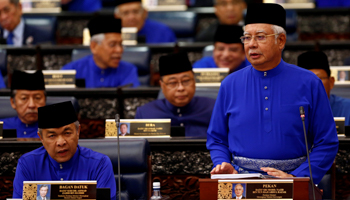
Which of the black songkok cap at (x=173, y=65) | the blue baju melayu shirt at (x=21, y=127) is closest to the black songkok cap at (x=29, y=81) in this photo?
the blue baju melayu shirt at (x=21, y=127)

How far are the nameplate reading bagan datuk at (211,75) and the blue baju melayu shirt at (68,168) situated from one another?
2054 mm

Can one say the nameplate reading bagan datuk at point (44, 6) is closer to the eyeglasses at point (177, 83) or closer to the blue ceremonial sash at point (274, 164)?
the eyeglasses at point (177, 83)

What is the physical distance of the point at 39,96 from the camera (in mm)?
4477

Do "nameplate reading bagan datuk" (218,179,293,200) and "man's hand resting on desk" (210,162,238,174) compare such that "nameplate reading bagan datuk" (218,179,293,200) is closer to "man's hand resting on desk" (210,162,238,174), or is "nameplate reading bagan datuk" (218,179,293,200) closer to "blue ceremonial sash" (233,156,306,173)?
"man's hand resting on desk" (210,162,238,174)

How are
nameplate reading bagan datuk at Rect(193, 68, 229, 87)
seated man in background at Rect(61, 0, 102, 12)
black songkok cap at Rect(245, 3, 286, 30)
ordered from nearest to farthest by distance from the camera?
black songkok cap at Rect(245, 3, 286, 30)
nameplate reading bagan datuk at Rect(193, 68, 229, 87)
seated man in background at Rect(61, 0, 102, 12)

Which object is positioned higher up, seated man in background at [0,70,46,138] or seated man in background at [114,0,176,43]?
seated man in background at [114,0,176,43]

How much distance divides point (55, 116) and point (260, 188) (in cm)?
136

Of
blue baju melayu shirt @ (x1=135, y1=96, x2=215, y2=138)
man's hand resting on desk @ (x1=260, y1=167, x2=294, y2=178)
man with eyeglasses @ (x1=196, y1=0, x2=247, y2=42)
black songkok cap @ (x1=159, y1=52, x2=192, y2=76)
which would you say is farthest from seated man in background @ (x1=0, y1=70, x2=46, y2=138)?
man with eyeglasses @ (x1=196, y1=0, x2=247, y2=42)

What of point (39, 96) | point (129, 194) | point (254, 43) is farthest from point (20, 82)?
point (254, 43)

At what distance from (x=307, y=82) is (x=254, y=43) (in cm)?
33

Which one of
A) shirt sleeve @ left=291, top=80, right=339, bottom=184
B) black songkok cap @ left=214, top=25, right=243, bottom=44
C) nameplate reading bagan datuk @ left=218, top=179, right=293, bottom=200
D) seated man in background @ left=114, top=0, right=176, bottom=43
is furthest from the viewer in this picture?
seated man in background @ left=114, top=0, right=176, bottom=43

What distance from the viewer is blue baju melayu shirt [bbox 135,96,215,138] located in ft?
15.0

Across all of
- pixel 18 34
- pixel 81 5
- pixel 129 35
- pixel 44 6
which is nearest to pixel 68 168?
pixel 129 35

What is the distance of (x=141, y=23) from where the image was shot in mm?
6781
